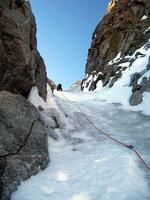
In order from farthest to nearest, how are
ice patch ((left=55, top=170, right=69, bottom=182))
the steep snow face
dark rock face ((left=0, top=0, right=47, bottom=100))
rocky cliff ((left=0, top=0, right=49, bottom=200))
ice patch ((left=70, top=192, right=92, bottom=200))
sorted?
the steep snow face < dark rock face ((left=0, top=0, right=47, bottom=100)) < ice patch ((left=55, top=170, right=69, bottom=182)) < rocky cliff ((left=0, top=0, right=49, bottom=200)) < ice patch ((left=70, top=192, right=92, bottom=200))

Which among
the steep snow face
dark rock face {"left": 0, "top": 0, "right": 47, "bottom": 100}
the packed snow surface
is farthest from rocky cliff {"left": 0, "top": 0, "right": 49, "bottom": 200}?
the steep snow face

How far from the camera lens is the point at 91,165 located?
9.09 meters

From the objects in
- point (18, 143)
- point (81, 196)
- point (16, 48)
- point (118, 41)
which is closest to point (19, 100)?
point (18, 143)

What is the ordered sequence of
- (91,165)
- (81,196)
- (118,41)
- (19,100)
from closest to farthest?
(81,196), (91,165), (19,100), (118,41)

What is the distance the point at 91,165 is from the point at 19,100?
3.45 meters

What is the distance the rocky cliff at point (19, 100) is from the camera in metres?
7.95

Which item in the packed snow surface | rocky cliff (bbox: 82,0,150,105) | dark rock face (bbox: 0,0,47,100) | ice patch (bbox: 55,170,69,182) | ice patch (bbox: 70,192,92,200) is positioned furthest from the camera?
rocky cliff (bbox: 82,0,150,105)

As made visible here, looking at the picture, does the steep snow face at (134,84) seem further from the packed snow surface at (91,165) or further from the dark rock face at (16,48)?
the dark rock face at (16,48)

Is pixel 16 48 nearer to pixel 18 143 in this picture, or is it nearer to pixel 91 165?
pixel 18 143

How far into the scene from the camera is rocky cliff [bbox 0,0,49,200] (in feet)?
26.1

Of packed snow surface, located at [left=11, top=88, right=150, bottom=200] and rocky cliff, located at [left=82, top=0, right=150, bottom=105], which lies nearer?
packed snow surface, located at [left=11, top=88, right=150, bottom=200]

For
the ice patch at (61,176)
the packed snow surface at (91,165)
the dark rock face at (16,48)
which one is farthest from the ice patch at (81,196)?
the dark rock face at (16,48)

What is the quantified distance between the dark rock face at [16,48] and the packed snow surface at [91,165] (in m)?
1.05

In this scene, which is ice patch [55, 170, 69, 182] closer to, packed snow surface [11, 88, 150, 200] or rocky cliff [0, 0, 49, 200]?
packed snow surface [11, 88, 150, 200]
